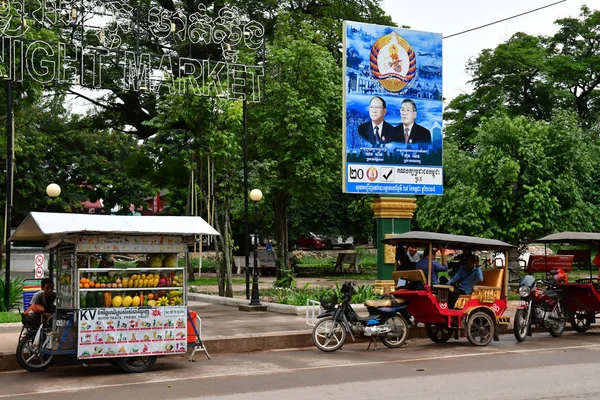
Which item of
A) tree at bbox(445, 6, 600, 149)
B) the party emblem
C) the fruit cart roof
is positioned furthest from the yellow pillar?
tree at bbox(445, 6, 600, 149)

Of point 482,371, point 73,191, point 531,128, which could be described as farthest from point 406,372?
point 73,191

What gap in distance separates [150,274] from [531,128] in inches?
748

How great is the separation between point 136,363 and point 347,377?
3.41m

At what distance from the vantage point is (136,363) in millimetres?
12664

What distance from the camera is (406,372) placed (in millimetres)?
12086

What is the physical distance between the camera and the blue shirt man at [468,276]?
15688mm

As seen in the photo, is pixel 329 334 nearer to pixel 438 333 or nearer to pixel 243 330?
pixel 438 333

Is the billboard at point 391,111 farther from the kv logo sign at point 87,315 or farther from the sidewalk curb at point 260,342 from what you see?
the kv logo sign at point 87,315

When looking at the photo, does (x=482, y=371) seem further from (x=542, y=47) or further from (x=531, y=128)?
(x=542, y=47)

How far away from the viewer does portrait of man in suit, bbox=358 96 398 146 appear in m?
21.8

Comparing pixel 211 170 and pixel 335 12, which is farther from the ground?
pixel 335 12

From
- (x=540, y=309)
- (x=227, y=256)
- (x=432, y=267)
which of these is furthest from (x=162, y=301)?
(x=227, y=256)

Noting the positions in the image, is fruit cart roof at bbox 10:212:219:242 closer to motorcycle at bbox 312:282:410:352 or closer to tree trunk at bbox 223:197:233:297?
motorcycle at bbox 312:282:410:352

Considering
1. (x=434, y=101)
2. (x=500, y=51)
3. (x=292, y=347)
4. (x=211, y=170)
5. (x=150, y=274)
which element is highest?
(x=500, y=51)
